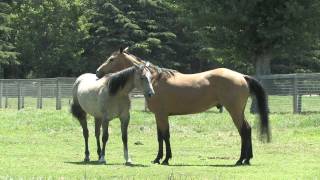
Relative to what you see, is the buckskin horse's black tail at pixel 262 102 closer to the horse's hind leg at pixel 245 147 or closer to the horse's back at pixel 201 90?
the horse's back at pixel 201 90

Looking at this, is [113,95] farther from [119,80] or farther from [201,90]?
[201,90]

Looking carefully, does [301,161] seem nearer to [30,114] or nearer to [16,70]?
[30,114]

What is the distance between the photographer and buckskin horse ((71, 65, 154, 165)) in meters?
12.9

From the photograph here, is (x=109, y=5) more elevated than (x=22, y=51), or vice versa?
(x=109, y=5)

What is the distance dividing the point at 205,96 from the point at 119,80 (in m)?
1.82

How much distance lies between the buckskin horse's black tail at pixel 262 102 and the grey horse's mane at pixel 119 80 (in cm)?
246

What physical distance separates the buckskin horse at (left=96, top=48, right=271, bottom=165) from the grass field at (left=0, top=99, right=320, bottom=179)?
→ 71 centimetres

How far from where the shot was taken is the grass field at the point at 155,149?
1112 centimetres

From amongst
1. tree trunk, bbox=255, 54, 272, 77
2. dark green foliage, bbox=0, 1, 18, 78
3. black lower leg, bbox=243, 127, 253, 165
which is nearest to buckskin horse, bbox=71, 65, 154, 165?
black lower leg, bbox=243, 127, 253, 165

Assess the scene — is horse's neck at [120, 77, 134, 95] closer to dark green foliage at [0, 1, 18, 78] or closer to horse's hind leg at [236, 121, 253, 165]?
horse's hind leg at [236, 121, 253, 165]

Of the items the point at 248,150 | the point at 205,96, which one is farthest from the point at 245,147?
the point at 205,96

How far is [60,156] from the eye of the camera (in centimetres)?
1445

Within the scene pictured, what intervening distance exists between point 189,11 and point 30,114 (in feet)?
42.6

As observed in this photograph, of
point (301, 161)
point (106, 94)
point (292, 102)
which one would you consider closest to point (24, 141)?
point (106, 94)
